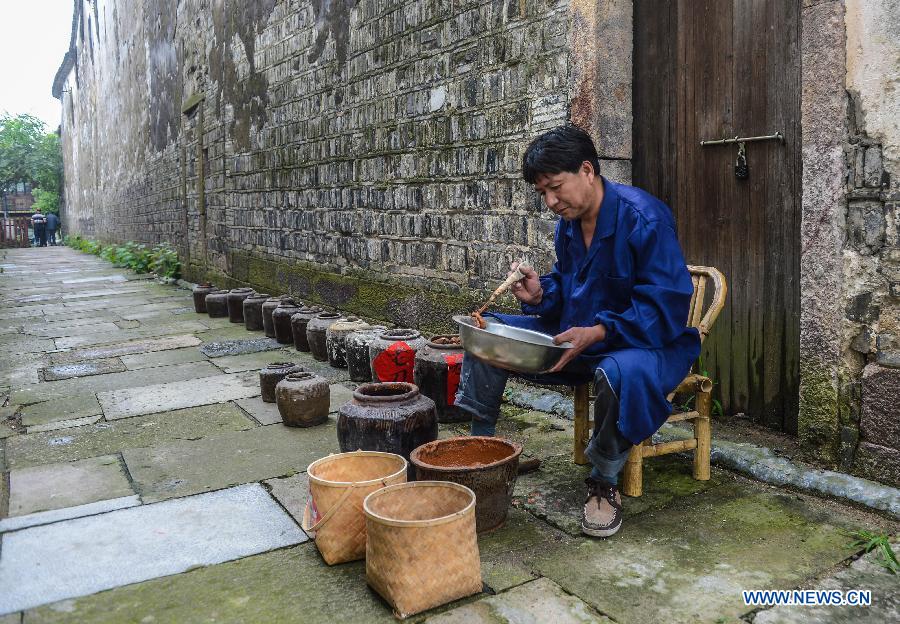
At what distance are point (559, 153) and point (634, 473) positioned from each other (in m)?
1.27

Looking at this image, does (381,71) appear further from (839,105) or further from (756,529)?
(756,529)

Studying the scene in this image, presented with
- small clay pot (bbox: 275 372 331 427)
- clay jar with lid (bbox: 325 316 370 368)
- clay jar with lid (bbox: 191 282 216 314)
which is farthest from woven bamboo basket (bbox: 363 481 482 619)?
clay jar with lid (bbox: 191 282 216 314)

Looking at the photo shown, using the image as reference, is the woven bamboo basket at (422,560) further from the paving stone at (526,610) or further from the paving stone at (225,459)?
the paving stone at (225,459)

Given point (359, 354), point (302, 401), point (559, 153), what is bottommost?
point (302, 401)

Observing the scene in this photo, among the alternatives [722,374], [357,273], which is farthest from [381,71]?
[722,374]

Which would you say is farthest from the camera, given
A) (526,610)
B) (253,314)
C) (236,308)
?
(236,308)

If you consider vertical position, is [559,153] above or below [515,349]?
above

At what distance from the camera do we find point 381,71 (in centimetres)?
584

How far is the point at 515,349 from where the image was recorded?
7.90ft

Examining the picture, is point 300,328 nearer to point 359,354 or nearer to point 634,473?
point 359,354

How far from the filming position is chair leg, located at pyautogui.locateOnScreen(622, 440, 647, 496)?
2.78 meters

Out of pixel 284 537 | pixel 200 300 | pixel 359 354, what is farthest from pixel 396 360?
pixel 200 300

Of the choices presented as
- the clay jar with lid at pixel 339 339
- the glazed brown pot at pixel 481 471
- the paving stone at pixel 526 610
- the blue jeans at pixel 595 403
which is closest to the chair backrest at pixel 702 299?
the blue jeans at pixel 595 403

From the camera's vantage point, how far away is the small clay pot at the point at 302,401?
3.92 meters
